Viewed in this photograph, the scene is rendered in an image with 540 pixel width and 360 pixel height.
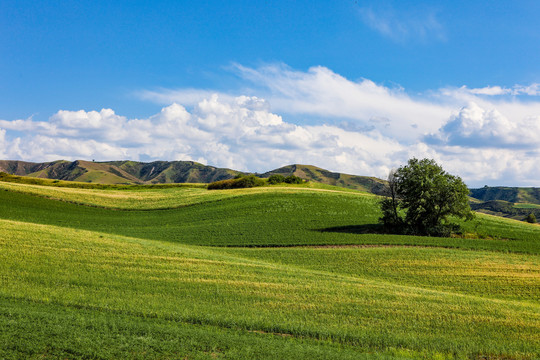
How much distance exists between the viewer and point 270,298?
20.8 meters

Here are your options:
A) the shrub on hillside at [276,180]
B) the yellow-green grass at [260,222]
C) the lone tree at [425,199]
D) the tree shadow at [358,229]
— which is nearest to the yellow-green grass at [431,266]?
the yellow-green grass at [260,222]

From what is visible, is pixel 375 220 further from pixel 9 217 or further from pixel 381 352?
pixel 9 217

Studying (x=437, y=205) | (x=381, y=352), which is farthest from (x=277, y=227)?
(x=381, y=352)

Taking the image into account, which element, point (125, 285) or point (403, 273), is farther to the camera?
point (403, 273)

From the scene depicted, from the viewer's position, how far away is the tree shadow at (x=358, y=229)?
Result: 50656 mm

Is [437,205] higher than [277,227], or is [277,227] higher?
[437,205]

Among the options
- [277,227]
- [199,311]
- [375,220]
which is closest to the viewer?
[199,311]

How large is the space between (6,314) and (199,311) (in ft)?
25.3

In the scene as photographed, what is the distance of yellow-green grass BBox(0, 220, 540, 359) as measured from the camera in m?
15.7

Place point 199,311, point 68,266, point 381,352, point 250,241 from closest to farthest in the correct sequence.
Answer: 1. point 381,352
2. point 199,311
3. point 68,266
4. point 250,241

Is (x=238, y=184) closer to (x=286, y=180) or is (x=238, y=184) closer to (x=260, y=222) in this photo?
(x=286, y=180)

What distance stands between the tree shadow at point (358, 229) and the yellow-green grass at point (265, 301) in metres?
19.2

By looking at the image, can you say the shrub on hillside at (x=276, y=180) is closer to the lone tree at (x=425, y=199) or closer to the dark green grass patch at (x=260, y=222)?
the dark green grass patch at (x=260, y=222)

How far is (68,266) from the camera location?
2441cm
